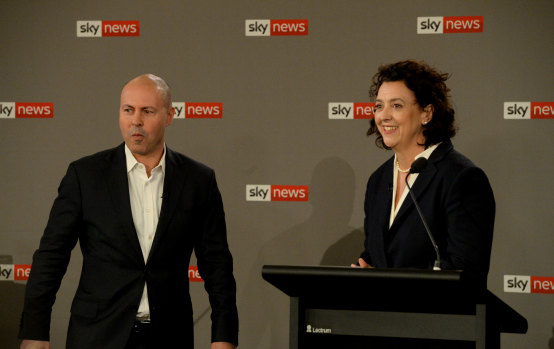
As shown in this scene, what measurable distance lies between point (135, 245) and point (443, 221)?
1.20m

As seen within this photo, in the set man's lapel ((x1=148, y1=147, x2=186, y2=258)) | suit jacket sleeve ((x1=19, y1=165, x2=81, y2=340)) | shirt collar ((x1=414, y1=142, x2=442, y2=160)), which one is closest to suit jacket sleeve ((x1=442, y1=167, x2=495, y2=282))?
shirt collar ((x1=414, y1=142, x2=442, y2=160))

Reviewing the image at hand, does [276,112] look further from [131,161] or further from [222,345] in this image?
[222,345]

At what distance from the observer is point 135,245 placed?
2.68 metres

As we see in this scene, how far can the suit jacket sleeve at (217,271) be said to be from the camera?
9.18 feet

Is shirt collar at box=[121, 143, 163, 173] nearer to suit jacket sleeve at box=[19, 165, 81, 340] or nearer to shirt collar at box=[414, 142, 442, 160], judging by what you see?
suit jacket sleeve at box=[19, 165, 81, 340]

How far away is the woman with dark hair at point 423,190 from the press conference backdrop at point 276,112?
1326 mm

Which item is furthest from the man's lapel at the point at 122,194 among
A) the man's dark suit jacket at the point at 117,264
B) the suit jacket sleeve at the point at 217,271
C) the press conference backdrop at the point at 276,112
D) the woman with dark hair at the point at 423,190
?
the press conference backdrop at the point at 276,112

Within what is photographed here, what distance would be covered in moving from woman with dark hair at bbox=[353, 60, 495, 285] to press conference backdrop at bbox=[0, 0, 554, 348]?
4.35 ft

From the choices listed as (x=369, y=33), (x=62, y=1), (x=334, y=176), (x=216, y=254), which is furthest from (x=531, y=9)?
(x=62, y=1)

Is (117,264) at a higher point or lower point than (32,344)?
higher

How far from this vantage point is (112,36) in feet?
14.8

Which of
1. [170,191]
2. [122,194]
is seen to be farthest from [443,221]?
[122,194]

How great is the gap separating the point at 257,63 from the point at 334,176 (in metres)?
0.90

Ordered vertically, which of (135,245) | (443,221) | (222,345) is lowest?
(222,345)
